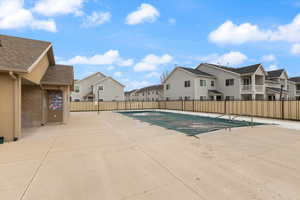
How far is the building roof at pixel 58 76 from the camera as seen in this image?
31.3 ft

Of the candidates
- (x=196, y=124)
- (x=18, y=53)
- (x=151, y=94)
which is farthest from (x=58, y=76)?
(x=151, y=94)

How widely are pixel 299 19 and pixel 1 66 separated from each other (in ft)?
71.3

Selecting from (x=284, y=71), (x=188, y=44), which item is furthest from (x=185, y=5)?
(x=284, y=71)

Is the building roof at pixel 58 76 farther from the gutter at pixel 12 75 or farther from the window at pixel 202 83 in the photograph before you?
the window at pixel 202 83

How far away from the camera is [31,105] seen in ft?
30.7

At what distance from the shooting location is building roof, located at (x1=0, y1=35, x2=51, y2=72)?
18.7ft

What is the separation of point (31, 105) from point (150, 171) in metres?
9.57

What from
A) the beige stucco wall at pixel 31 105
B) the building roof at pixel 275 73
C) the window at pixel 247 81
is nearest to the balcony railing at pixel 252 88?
the window at pixel 247 81

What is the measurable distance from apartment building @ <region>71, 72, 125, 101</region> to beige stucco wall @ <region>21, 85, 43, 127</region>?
19726 mm

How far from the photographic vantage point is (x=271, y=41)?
18812mm

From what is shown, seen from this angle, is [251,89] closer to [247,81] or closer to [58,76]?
[247,81]

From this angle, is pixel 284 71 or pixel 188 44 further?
pixel 284 71

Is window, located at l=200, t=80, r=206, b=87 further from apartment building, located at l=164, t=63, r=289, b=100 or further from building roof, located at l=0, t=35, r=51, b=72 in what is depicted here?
building roof, located at l=0, t=35, r=51, b=72

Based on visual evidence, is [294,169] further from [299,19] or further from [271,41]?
[271,41]
